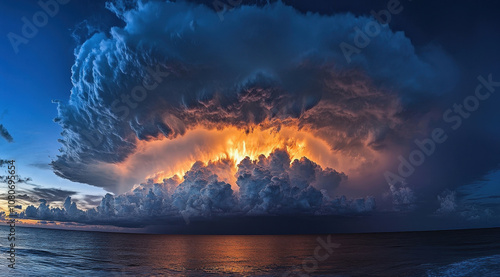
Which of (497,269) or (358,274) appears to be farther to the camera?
(358,274)

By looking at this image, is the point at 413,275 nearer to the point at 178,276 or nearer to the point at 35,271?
the point at 178,276

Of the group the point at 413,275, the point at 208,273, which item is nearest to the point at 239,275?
the point at 208,273

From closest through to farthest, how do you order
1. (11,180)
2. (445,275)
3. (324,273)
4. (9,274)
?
(11,180) < (445,275) < (9,274) < (324,273)

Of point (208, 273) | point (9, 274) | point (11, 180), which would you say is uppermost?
point (11, 180)

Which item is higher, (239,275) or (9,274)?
(9,274)

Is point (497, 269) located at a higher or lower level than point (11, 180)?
lower

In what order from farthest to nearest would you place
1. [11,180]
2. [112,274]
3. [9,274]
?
[112,274], [9,274], [11,180]

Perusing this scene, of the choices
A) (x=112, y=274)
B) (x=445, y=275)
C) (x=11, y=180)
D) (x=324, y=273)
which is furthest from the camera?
(x=112, y=274)

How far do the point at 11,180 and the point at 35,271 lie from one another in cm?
3003

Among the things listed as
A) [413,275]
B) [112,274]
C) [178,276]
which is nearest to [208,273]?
[178,276]

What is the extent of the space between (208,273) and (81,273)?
20.3 metres

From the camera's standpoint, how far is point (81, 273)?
4847 cm

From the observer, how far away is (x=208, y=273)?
4912 centimetres

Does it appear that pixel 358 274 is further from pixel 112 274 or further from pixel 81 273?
pixel 81 273
